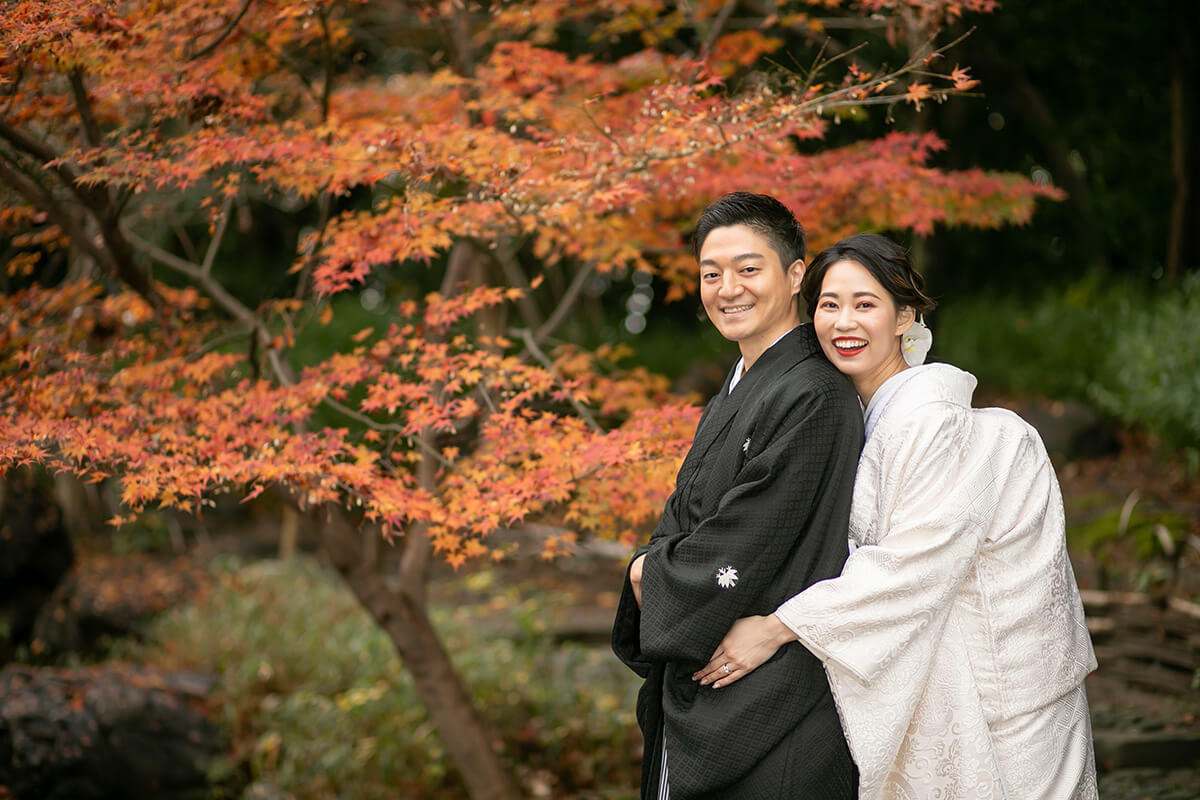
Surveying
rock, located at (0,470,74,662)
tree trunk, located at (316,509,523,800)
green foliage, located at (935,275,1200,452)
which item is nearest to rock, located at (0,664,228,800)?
rock, located at (0,470,74,662)

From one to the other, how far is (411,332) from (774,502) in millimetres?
2063

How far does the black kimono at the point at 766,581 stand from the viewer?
88.0 inches

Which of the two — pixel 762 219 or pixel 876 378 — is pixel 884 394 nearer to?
pixel 876 378

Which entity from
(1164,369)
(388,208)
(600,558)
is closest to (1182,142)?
(1164,369)

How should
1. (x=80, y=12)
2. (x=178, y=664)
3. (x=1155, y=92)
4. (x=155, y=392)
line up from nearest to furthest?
1. (x=80, y=12)
2. (x=155, y=392)
3. (x=178, y=664)
4. (x=1155, y=92)

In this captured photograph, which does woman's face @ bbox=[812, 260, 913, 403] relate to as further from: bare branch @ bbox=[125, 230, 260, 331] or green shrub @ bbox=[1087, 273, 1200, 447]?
green shrub @ bbox=[1087, 273, 1200, 447]

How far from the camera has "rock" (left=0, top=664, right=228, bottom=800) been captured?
4602 mm

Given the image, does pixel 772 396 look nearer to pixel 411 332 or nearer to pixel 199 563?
pixel 411 332

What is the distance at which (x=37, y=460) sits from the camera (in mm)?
3045

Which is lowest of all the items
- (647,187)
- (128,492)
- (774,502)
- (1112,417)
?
(1112,417)

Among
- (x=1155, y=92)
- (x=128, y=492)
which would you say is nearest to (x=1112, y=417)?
(x=1155, y=92)

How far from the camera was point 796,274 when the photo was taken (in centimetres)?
252

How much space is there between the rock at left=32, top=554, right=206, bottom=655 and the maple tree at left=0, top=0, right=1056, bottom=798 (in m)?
3.05

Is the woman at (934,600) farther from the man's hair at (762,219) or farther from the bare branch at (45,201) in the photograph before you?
the bare branch at (45,201)
